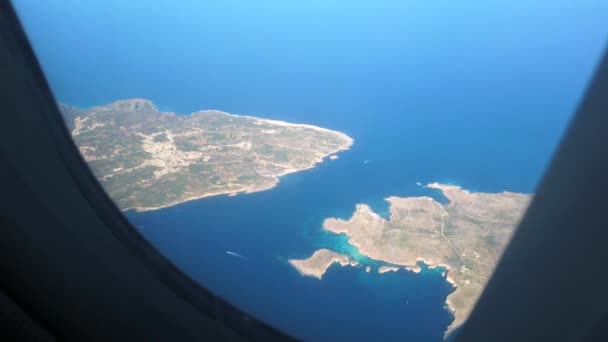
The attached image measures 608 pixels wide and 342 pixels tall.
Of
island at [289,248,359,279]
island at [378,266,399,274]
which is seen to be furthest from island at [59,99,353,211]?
island at [378,266,399,274]

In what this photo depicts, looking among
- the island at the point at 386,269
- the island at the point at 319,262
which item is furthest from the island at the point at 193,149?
the island at the point at 386,269

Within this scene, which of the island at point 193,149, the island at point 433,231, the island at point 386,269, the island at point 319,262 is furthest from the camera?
the island at point 193,149

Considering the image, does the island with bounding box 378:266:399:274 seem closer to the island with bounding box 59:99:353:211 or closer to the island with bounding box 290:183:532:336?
the island with bounding box 290:183:532:336

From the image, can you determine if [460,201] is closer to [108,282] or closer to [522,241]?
[522,241]

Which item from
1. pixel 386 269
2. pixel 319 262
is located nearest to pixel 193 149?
pixel 319 262

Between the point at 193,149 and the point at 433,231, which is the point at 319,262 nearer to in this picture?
the point at 433,231

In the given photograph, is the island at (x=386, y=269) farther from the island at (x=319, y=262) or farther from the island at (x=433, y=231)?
the island at (x=319, y=262)

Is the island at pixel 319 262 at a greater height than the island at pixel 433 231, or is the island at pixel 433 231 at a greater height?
the island at pixel 433 231
